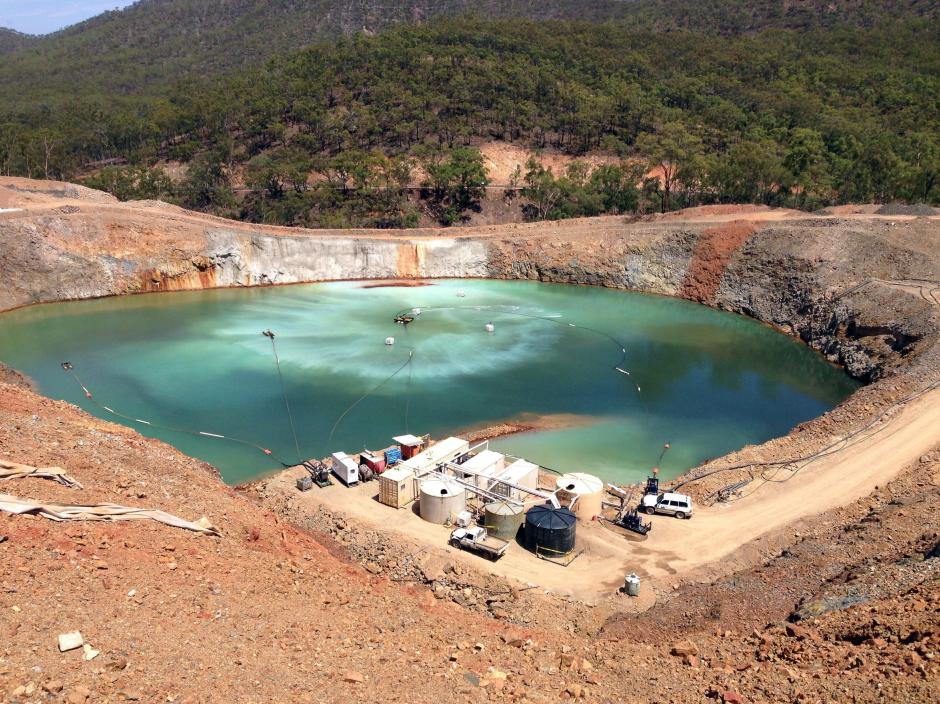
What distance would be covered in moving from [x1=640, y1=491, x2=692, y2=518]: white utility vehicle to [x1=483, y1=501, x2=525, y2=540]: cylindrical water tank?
6.25m

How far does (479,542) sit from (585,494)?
551 cm

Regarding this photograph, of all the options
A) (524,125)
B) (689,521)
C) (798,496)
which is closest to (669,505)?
(689,521)

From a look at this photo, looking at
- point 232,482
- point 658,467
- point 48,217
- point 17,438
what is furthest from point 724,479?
point 48,217

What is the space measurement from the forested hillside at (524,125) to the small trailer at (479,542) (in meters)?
71.7

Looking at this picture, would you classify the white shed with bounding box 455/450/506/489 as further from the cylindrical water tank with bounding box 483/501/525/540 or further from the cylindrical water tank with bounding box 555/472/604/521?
the cylindrical water tank with bounding box 555/472/604/521

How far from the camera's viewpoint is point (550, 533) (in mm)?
25219

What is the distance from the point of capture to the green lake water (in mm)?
38469

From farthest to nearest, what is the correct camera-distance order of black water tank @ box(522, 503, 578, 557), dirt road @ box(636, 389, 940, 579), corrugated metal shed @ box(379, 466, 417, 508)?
corrugated metal shed @ box(379, 466, 417, 508)
dirt road @ box(636, 389, 940, 579)
black water tank @ box(522, 503, 578, 557)

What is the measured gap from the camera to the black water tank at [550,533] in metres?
25.3

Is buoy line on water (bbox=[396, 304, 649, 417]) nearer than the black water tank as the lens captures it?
No

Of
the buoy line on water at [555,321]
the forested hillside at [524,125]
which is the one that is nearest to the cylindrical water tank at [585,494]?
the buoy line on water at [555,321]

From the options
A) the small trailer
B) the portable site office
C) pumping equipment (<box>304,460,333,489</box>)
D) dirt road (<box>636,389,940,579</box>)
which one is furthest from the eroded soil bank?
the portable site office

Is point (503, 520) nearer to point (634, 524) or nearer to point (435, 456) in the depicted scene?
point (634, 524)

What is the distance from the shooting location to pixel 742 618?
19.6m
